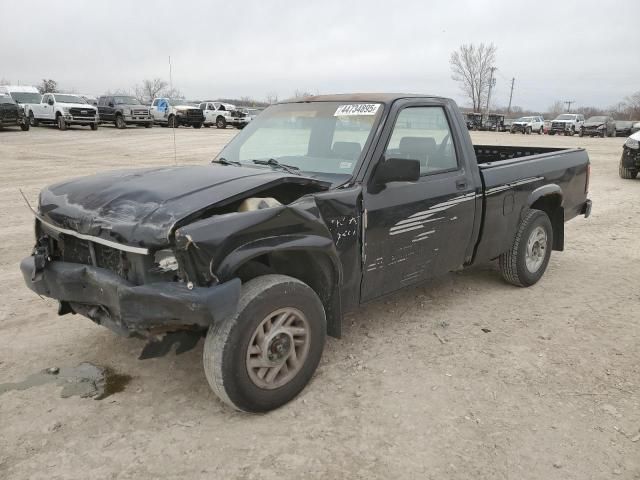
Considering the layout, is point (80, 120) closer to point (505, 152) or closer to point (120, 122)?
point (120, 122)

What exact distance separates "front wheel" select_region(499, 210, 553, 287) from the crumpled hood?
8.31ft

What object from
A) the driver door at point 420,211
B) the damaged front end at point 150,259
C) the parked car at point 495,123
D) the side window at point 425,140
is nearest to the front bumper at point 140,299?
the damaged front end at point 150,259

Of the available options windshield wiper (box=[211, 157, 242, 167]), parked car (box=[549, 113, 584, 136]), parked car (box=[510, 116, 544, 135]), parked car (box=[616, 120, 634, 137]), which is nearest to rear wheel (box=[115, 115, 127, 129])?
windshield wiper (box=[211, 157, 242, 167])

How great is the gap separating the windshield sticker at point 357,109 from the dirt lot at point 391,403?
167cm

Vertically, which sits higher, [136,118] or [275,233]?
[136,118]

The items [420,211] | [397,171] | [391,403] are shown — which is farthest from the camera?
[420,211]

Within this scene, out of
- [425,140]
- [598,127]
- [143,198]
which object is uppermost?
[598,127]

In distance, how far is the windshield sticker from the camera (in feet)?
12.4

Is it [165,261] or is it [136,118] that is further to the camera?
[136,118]

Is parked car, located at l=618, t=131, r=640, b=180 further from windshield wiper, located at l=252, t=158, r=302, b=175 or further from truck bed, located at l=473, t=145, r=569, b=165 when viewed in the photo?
windshield wiper, located at l=252, t=158, r=302, b=175

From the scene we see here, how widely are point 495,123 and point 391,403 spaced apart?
153 ft

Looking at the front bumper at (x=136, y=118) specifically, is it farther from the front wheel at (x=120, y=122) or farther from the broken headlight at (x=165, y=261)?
the broken headlight at (x=165, y=261)

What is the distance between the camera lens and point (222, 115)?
35.0 meters

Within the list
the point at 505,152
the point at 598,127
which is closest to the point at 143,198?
the point at 505,152
